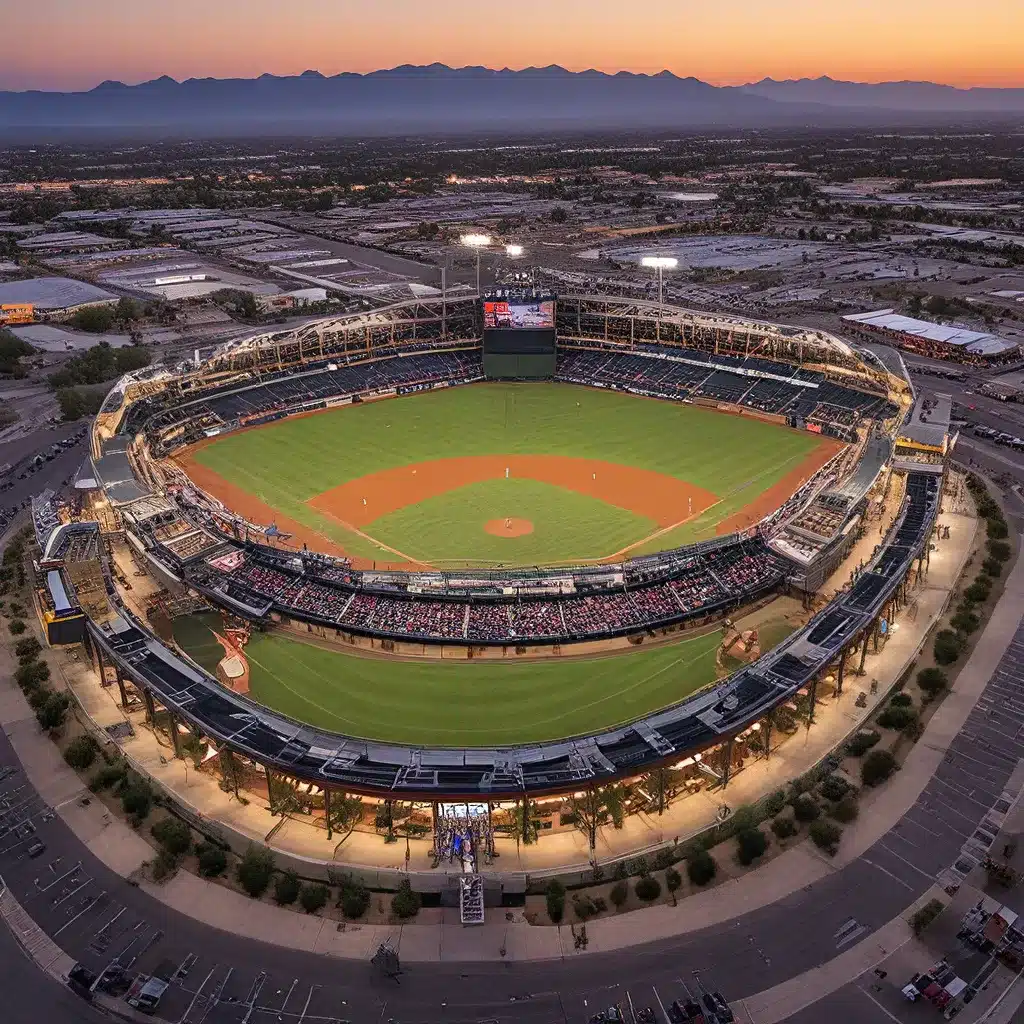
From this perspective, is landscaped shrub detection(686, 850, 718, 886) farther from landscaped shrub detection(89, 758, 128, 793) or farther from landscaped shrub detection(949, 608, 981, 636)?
landscaped shrub detection(89, 758, 128, 793)

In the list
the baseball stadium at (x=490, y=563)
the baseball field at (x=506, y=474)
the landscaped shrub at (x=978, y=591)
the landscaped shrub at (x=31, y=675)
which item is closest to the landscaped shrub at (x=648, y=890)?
the baseball stadium at (x=490, y=563)

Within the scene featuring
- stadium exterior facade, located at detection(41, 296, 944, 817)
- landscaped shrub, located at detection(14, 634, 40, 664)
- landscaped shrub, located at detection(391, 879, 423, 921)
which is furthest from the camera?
landscaped shrub, located at detection(14, 634, 40, 664)

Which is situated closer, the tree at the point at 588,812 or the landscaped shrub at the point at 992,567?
the tree at the point at 588,812

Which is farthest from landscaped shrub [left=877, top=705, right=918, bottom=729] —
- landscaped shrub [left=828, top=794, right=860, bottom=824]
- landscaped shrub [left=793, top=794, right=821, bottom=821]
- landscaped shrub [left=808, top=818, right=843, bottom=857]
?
landscaped shrub [left=808, top=818, right=843, bottom=857]

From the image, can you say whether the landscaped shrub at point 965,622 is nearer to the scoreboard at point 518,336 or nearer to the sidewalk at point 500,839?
the sidewalk at point 500,839

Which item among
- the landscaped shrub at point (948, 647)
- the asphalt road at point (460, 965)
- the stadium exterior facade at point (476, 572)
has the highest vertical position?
the stadium exterior facade at point (476, 572)

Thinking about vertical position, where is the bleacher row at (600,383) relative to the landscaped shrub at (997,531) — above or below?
above
